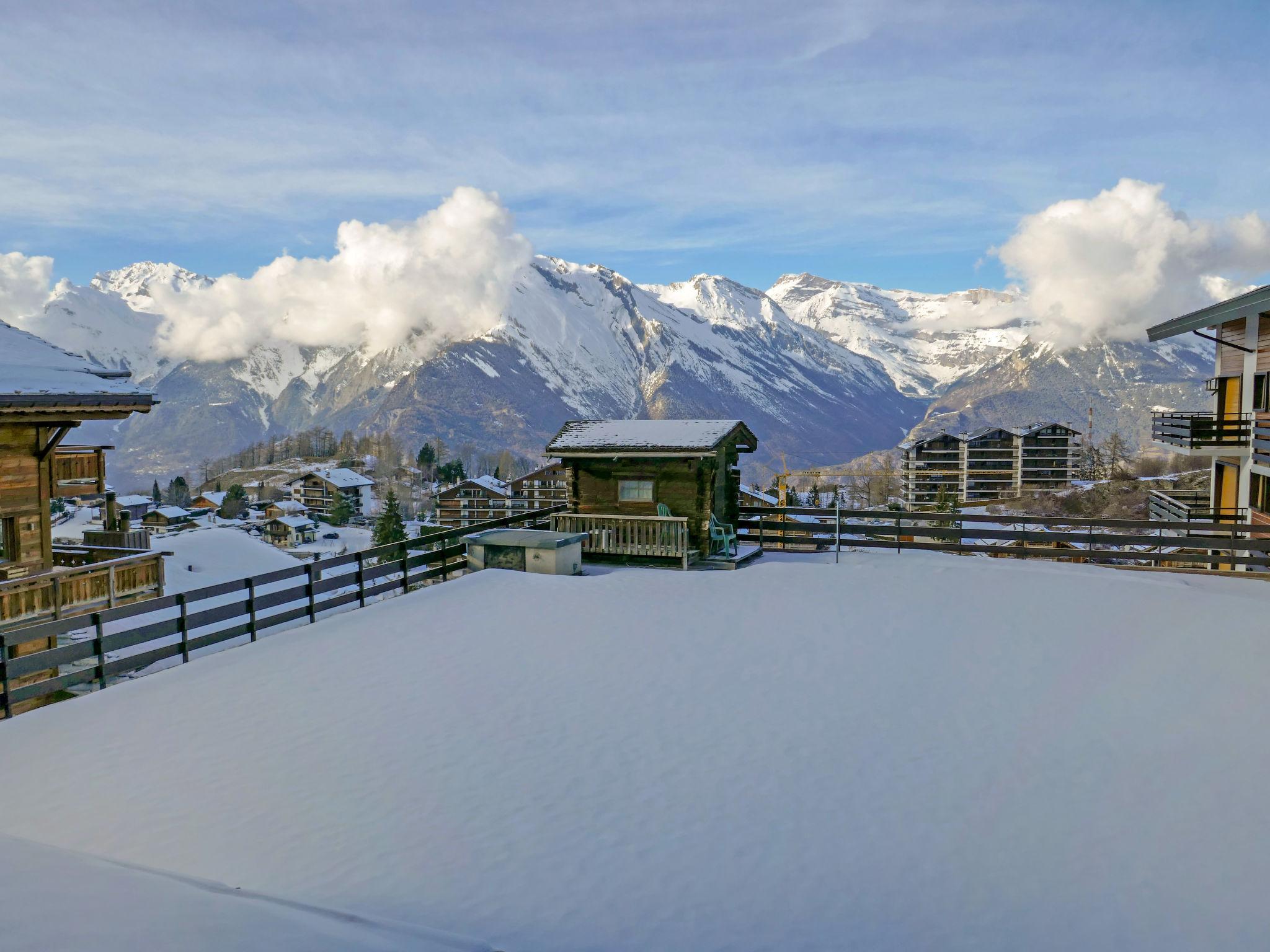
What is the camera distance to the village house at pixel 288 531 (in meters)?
102

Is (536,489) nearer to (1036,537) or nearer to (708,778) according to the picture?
(1036,537)

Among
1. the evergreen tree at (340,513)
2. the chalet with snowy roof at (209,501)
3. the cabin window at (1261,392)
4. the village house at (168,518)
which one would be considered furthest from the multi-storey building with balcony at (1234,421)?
the chalet with snowy roof at (209,501)

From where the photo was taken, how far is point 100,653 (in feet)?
32.0

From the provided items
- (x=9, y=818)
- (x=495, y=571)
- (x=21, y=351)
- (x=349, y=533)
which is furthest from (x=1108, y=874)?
(x=349, y=533)

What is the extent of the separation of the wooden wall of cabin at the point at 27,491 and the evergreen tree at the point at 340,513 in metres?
110

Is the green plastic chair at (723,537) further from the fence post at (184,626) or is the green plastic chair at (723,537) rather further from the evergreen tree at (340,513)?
the evergreen tree at (340,513)

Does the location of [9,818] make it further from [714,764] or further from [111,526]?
[111,526]

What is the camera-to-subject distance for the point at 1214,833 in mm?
6500

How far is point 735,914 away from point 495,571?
11585 mm

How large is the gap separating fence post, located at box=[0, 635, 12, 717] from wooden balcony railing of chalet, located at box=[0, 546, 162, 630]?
403 cm

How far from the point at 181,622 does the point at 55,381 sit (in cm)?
576

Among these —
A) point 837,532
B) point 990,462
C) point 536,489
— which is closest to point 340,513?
point 536,489

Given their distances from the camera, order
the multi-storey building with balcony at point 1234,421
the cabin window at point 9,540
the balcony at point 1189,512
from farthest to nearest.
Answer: the balcony at point 1189,512
the multi-storey building with balcony at point 1234,421
the cabin window at point 9,540

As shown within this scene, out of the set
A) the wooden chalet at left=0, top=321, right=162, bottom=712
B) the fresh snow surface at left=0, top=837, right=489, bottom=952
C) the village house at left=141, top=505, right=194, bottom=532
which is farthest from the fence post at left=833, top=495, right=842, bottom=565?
the village house at left=141, top=505, right=194, bottom=532
